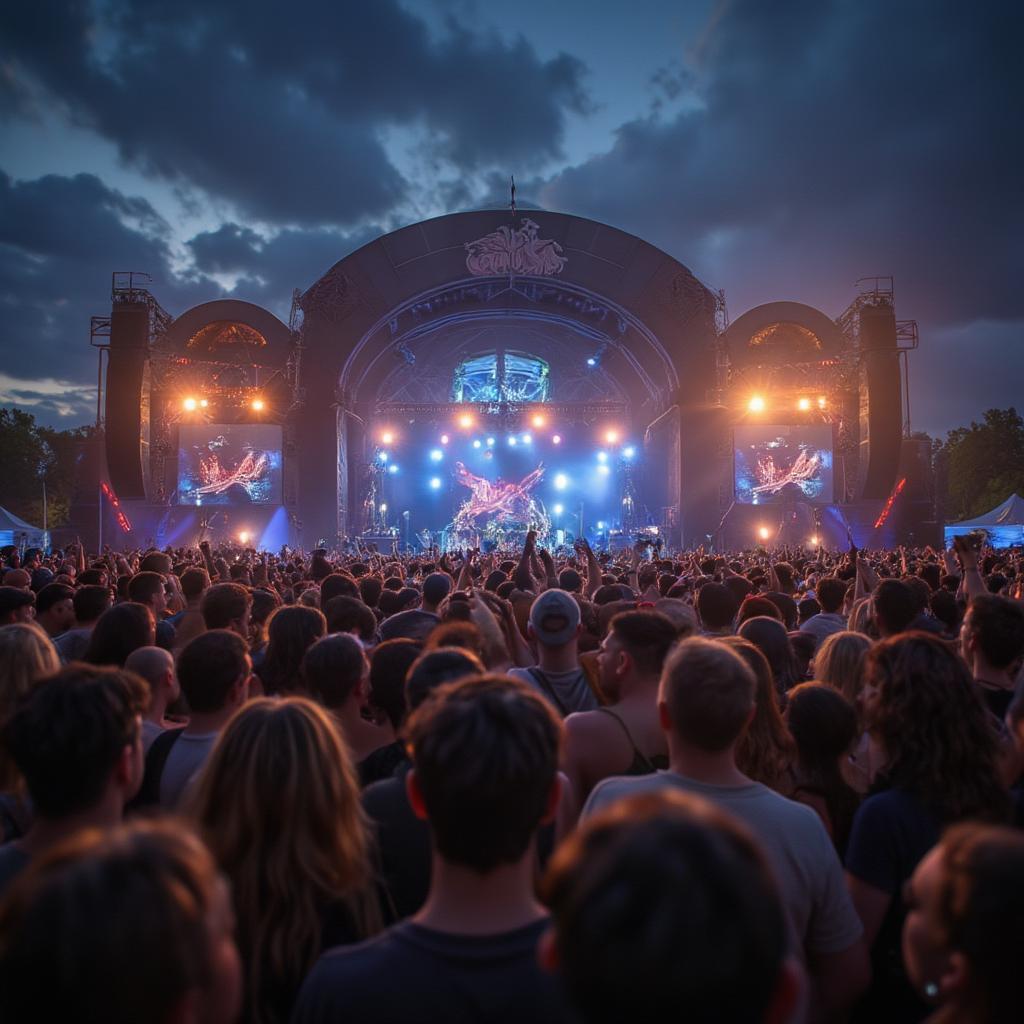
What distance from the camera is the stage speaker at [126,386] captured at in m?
28.4

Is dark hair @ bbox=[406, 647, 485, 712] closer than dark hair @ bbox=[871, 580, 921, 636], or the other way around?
dark hair @ bbox=[406, 647, 485, 712]

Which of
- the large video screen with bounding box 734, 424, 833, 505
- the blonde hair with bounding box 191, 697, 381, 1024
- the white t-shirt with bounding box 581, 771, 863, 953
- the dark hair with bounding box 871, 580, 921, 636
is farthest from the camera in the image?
the large video screen with bounding box 734, 424, 833, 505

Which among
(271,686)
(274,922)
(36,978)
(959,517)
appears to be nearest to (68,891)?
(36,978)

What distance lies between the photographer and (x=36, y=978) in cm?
105

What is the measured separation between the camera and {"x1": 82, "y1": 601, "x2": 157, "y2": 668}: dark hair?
457 centimetres

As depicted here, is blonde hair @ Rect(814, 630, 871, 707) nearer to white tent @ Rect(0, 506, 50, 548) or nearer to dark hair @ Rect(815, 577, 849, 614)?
dark hair @ Rect(815, 577, 849, 614)

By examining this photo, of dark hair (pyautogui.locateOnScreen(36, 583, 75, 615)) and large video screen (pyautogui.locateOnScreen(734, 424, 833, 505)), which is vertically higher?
large video screen (pyautogui.locateOnScreen(734, 424, 833, 505))

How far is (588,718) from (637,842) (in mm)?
2508

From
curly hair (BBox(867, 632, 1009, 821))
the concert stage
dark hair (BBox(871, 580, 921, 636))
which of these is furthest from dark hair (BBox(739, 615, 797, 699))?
the concert stage

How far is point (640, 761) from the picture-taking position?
342cm

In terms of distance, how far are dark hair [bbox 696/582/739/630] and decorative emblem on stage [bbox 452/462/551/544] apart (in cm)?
3163

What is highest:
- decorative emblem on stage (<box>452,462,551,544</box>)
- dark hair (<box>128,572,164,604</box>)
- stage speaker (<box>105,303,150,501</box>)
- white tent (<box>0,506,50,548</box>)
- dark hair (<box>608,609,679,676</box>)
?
stage speaker (<box>105,303,150,501</box>)

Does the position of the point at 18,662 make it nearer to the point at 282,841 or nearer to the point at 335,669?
the point at 335,669

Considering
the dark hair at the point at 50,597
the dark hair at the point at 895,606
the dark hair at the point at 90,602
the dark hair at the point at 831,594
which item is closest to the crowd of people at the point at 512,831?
the dark hair at the point at 895,606
